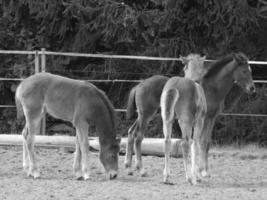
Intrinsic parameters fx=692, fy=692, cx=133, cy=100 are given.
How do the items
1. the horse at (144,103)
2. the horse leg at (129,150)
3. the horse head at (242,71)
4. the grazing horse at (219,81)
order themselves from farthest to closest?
the horse head at (242,71) < the grazing horse at (219,81) < the horse leg at (129,150) < the horse at (144,103)

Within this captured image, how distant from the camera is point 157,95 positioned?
9703mm

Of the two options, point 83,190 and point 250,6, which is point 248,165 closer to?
point 83,190

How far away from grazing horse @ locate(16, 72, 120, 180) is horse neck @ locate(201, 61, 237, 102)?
1.67 m

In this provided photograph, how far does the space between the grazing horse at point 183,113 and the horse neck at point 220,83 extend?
1.34 meters

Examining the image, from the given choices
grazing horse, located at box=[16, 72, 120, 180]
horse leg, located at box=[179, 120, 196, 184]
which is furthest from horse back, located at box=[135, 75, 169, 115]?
horse leg, located at box=[179, 120, 196, 184]

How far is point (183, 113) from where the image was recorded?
8617 mm

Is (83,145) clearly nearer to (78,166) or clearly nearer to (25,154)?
(78,166)

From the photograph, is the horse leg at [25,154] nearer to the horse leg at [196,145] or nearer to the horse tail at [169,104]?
the horse tail at [169,104]

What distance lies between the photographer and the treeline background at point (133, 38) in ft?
47.6

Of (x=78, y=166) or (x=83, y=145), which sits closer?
(x=83, y=145)

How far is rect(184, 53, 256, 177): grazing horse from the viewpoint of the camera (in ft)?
32.9

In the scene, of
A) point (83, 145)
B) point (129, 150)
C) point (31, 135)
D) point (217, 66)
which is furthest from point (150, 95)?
point (31, 135)

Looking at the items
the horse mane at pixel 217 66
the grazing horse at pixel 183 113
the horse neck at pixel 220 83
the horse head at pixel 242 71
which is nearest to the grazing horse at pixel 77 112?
the grazing horse at pixel 183 113

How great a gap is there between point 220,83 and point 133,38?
525 centimetres
